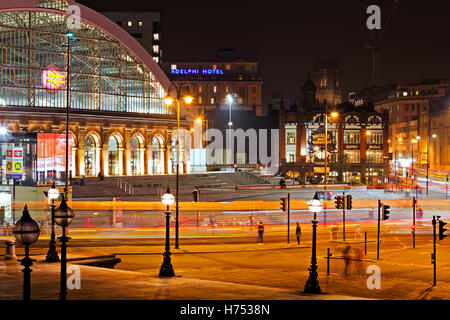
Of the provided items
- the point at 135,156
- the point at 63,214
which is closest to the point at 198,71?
the point at 135,156

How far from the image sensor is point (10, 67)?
2736 inches

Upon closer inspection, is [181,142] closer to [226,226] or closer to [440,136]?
[226,226]

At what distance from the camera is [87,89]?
76.8m

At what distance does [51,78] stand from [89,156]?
11837 millimetres

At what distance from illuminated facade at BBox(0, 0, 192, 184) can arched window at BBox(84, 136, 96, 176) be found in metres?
0.13

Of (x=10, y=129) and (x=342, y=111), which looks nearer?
(x=10, y=129)

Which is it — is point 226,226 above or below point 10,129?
below

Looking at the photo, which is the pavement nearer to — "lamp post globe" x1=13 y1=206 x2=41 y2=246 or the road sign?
"lamp post globe" x1=13 y1=206 x2=41 y2=246

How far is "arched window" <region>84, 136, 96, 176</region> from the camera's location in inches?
3063

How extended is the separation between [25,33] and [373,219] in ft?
148

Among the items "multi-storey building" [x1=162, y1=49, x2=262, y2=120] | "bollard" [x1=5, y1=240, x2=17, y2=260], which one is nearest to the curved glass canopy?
"bollard" [x1=5, y1=240, x2=17, y2=260]

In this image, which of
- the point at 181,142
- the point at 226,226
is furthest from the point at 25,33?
the point at 226,226

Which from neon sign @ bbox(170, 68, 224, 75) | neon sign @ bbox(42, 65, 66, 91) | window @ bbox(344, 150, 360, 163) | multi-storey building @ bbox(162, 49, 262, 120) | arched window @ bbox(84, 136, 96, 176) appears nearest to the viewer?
neon sign @ bbox(42, 65, 66, 91)

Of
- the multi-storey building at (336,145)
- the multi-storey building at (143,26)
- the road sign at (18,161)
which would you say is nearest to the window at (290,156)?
the multi-storey building at (336,145)
